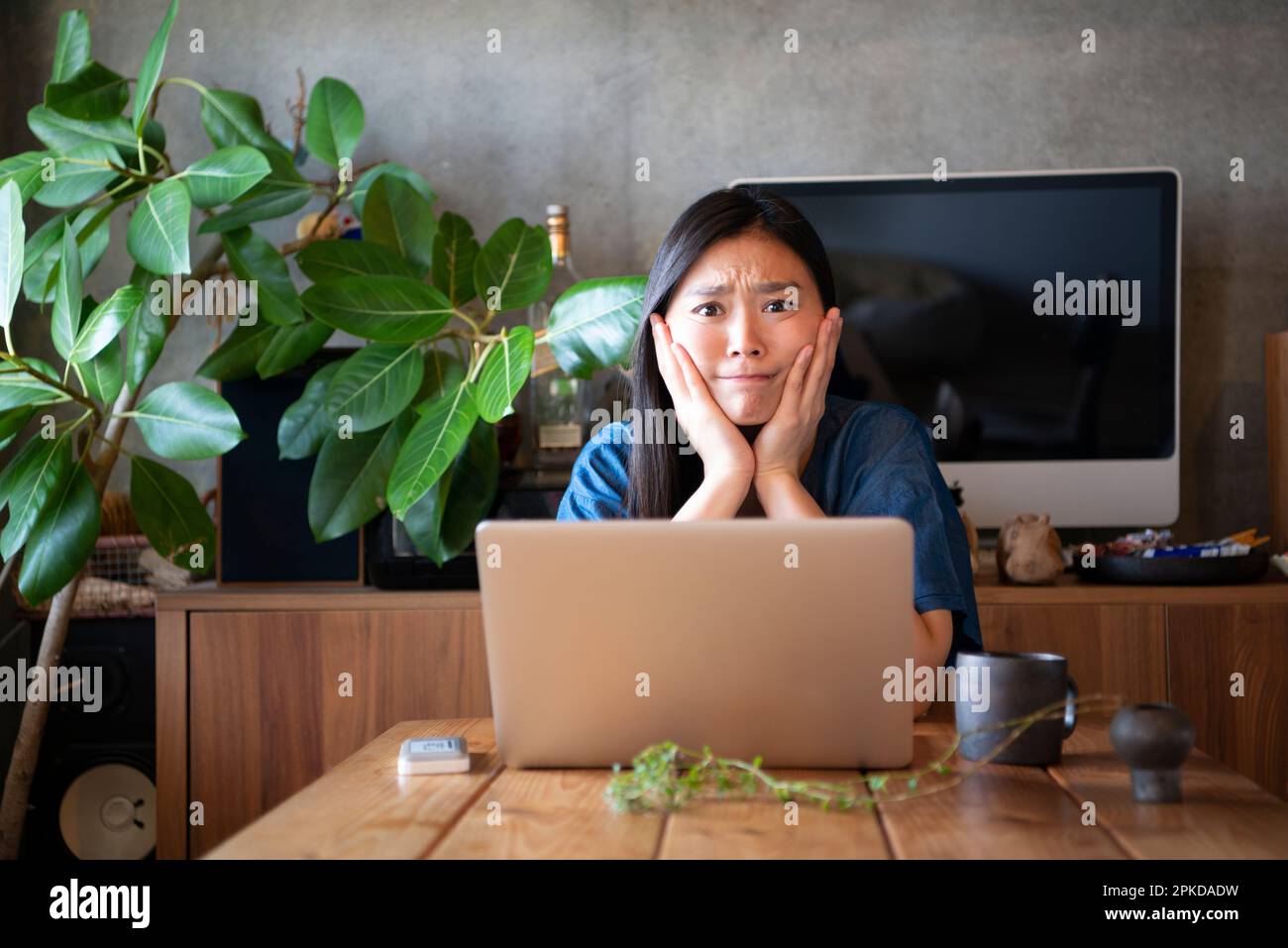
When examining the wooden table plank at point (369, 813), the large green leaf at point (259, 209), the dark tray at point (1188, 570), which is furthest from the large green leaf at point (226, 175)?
the dark tray at point (1188, 570)

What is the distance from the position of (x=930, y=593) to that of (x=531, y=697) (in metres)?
0.63

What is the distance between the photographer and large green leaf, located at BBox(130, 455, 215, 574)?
2420mm

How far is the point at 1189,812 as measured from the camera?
1.02 meters

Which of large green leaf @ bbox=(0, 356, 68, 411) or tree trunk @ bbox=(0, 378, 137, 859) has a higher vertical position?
large green leaf @ bbox=(0, 356, 68, 411)

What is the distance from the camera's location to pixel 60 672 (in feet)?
8.48

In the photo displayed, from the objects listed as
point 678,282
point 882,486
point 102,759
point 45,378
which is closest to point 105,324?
point 45,378

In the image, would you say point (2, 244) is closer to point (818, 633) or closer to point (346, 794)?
point (346, 794)

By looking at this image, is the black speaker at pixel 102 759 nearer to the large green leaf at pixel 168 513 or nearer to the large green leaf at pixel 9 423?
the large green leaf at pixel 168 513

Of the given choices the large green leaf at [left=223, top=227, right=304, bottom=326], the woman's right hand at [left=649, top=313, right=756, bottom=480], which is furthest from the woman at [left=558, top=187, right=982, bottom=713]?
the large green leaf at [left=223, top=227, right=304, bottom=326]

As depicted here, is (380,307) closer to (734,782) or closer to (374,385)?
(374,385)

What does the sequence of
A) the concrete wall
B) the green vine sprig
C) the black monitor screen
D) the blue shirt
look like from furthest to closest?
1. the concrete wall
2. the black monitor screen
3. the blue shirt
4. the green vine sprig

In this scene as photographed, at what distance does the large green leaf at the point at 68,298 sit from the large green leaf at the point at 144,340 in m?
0.13

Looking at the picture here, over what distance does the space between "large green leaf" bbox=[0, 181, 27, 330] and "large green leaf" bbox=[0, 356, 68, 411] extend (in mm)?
108

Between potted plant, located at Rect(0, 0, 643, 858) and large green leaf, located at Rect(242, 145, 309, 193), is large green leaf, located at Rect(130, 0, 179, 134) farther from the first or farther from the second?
large green leaf, located at Rect(242, 145, 309, 193)
